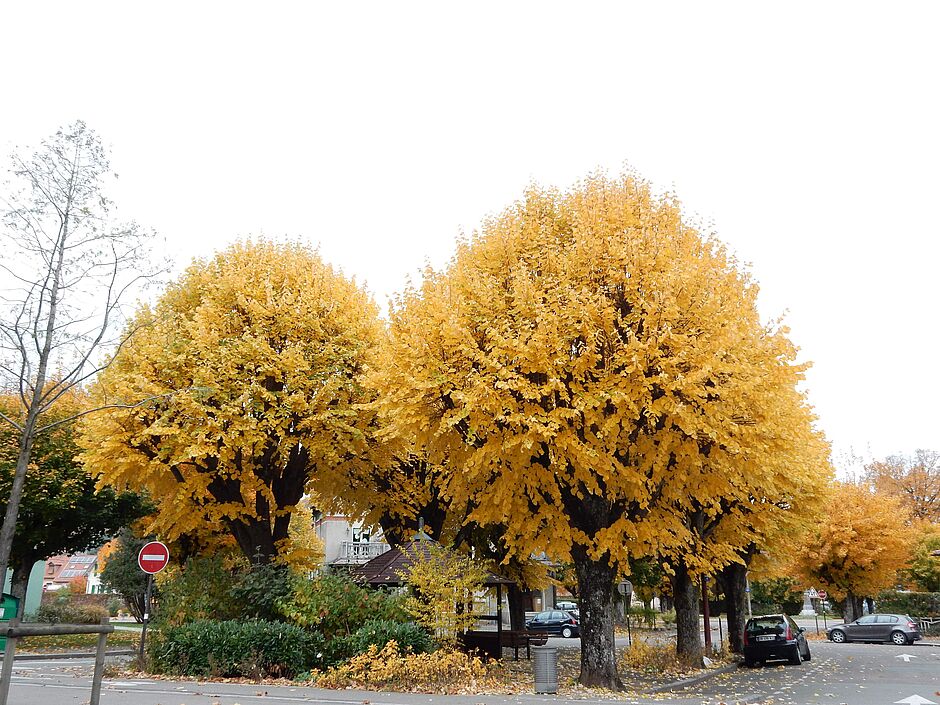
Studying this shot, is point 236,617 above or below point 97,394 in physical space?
below

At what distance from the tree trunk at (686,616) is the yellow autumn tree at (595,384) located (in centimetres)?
585

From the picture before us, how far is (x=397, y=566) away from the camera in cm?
1783

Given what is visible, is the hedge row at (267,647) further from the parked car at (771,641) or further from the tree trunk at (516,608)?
the parked car at (771,641)

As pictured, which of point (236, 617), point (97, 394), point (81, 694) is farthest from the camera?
point (97, 394)

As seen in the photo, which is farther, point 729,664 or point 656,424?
point 729,664

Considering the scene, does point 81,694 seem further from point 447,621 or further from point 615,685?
point 615,685

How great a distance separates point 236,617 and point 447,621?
5662mm

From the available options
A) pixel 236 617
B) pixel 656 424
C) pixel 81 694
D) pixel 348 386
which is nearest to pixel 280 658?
pixel 236 617

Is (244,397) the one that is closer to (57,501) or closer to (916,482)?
(57,501)

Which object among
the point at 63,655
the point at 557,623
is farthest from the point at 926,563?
the point at 63,655

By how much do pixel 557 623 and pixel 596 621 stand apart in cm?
2576

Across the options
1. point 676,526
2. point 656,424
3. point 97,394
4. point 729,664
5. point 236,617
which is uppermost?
point 97,394

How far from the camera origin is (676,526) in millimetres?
14109

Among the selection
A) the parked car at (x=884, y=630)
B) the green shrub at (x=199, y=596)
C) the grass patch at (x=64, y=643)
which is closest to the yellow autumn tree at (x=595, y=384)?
the green shrub at (x=199, y=596)
